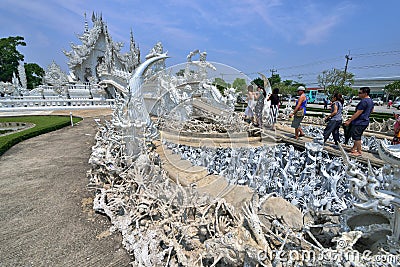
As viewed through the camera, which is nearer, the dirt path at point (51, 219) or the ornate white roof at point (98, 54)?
the dirt path at point (51, 219)

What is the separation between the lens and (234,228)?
233 cm

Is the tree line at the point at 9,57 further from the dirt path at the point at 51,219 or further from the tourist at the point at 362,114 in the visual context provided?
the tourist at the point at 362,114

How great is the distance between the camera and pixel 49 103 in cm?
1977

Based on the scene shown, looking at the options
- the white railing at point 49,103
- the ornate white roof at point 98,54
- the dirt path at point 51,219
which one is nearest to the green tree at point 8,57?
the ornate white roof at point 98,54

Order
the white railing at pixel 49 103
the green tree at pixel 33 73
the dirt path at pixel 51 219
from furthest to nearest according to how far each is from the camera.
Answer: the green tree at pixel 33 73
the white railing at pixel 49 103
the dirt path at pixel 51 219

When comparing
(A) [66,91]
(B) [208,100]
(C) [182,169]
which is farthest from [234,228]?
(A) [66,91]

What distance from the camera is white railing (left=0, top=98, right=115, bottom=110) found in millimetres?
17997

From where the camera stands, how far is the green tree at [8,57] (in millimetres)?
37500

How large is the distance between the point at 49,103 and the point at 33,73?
4017 centimetres

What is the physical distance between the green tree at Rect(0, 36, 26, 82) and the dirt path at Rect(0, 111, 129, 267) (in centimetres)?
4450

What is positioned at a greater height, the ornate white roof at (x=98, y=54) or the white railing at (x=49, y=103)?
the ornate white roof at (x=98, y=54)

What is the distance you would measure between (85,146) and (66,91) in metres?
19.7

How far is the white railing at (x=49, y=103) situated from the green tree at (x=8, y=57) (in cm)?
2654

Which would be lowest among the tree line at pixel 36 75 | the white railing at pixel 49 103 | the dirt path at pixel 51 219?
the dirt path at pixel 51 219
